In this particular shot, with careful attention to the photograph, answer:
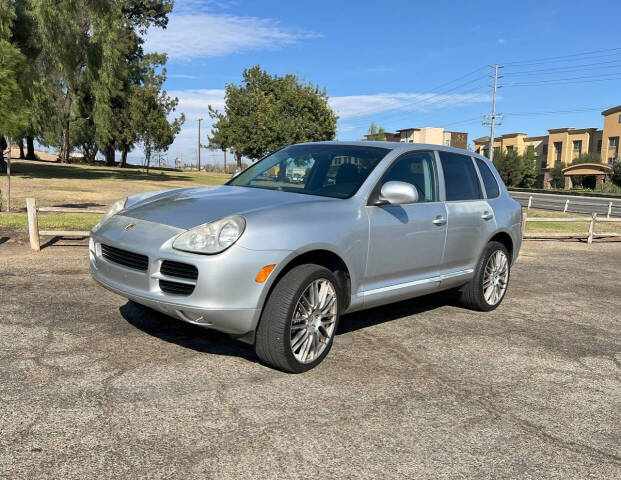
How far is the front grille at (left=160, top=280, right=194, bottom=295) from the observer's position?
12.3 ft

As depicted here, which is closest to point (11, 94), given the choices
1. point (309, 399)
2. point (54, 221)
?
point (54, 221)

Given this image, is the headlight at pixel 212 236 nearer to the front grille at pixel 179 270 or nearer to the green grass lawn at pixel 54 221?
the front grille at pixel 179 270

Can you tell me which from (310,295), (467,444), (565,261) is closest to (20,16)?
(565,261)

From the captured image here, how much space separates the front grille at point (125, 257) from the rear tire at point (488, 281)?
3.58m

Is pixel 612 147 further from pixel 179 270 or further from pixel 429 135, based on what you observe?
pixel 179 270

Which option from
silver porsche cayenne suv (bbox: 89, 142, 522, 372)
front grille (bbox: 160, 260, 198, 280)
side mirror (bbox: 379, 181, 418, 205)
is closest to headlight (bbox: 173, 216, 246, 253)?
silver porsche cayenne suv (bbox: 89, 142, 522, 372)

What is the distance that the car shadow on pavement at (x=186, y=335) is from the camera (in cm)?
450

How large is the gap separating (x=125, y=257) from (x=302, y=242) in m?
1.31

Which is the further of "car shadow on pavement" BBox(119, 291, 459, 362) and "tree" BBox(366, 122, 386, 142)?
"tree" BBox(366, 122, 386, 142)

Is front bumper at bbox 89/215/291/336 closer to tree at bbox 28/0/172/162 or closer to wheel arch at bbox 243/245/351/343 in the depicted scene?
wheel arch at bbox 243/245/351/343

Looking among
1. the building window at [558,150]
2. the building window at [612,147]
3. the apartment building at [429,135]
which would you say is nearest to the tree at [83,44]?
the building window at [612,147]

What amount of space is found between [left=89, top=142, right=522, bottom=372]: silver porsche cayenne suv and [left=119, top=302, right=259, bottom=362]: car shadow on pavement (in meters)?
0.54

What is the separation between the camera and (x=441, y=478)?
2861 mm

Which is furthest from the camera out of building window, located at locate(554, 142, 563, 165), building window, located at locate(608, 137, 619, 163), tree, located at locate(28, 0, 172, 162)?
building window, located at locate(554, 142, 563, 165)
